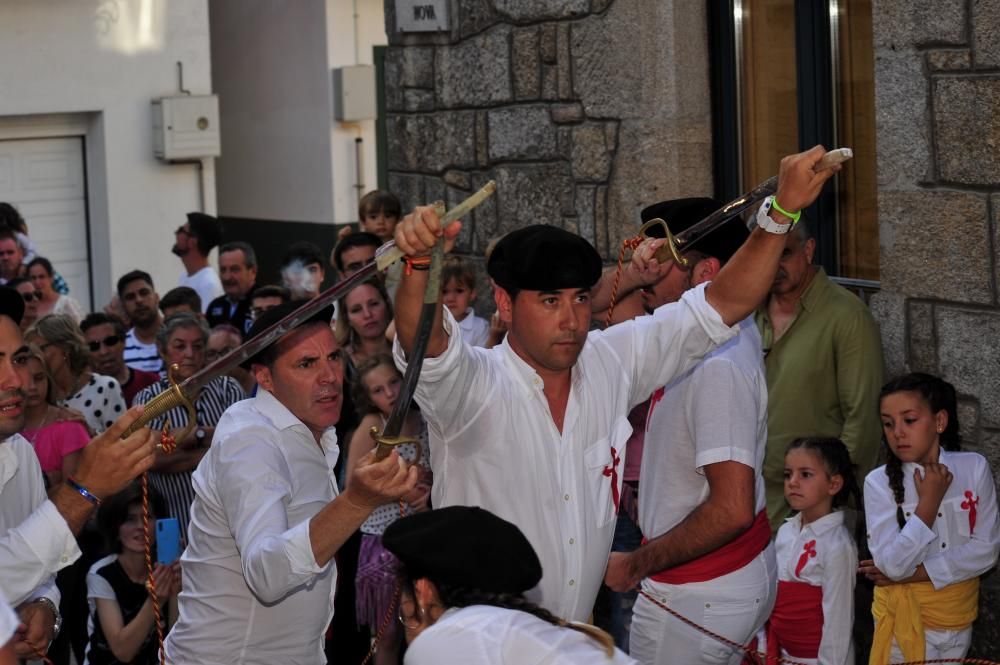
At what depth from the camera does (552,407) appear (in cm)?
416

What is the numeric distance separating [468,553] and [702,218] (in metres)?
2.37

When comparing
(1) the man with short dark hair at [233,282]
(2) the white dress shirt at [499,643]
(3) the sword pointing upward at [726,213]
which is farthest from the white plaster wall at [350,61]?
(2) the white dress shirt at [499,643]

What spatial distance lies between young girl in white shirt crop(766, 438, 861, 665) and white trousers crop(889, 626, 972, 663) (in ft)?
0.88

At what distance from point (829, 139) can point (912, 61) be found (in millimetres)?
1001

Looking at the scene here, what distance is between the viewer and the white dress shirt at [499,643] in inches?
110

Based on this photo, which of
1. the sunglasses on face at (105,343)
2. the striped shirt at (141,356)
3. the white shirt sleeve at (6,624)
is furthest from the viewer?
the striped shirt at (141,356)

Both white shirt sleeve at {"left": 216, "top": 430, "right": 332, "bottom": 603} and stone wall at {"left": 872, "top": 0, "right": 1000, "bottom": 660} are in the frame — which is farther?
stone wall at {"left": 872, "top": 0, "right": 1000, "bottom": 660}

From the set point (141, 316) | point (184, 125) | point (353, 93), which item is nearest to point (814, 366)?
A: point (141, 316)

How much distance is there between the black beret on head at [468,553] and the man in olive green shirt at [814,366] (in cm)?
328

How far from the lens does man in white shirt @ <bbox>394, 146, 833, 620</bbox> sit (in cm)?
403

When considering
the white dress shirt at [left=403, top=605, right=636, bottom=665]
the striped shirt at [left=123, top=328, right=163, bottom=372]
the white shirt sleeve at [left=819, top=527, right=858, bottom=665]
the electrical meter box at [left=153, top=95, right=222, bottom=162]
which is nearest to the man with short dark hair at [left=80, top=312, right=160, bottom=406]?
the striped shirt at [left=123, top=328, right=163, bottom=372]

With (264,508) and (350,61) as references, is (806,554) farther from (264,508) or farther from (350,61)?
(350,61)

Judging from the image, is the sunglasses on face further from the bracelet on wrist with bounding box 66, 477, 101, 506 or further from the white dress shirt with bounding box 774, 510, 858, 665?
the bracelet on wrist with bounding box 66, 477, 101, 506

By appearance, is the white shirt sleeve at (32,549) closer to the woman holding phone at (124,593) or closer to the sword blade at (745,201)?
the sword blade at (745,201)
